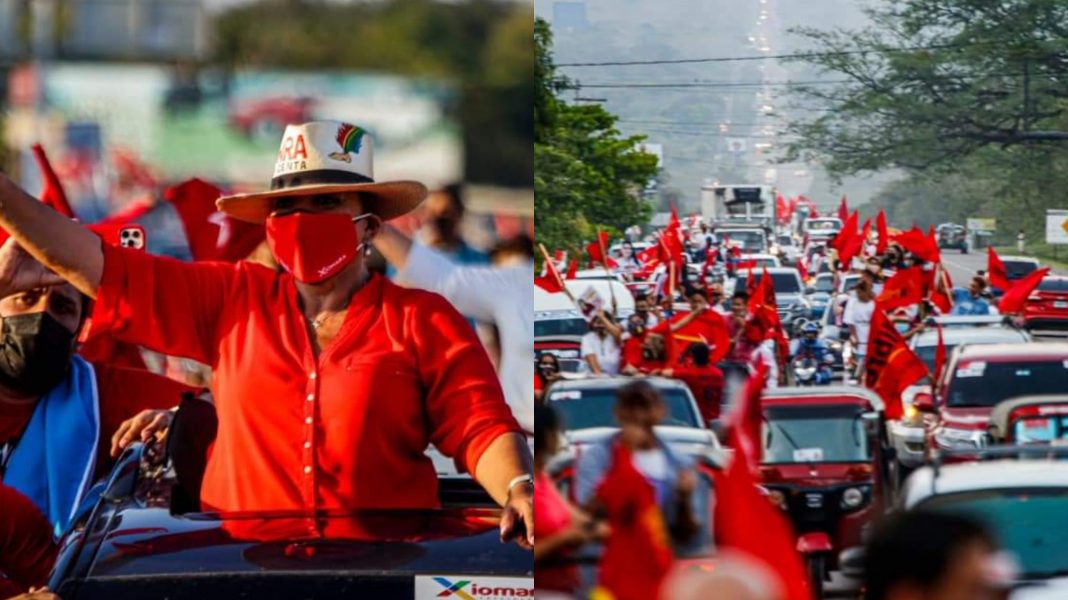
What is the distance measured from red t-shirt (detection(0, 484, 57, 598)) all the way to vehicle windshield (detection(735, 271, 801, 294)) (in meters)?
1.49

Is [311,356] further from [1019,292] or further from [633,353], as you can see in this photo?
[1019,292]

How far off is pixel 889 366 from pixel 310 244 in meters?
1.09

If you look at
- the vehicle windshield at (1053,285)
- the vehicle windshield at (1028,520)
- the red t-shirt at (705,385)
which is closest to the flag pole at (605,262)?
the red t-shirt at (705,385)

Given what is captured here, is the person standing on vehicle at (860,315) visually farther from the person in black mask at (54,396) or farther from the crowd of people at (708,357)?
the person in black mask at (54,396)

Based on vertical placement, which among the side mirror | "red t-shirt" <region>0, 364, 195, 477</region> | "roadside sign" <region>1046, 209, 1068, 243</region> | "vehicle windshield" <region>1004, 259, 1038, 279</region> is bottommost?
"red t-shirt" <region>0, 364, 195, 477</region>

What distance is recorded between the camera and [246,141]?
23188mm

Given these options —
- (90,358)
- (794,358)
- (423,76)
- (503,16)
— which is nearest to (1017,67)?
(794,358)

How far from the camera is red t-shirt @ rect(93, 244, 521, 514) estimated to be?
12.7 feet

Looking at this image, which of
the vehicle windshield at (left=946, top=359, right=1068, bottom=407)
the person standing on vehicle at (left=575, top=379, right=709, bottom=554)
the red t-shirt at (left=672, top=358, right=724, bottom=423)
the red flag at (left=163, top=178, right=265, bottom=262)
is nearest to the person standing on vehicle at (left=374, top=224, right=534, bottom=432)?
the red flag at (left=163, top=178, right=265, bottom=262)

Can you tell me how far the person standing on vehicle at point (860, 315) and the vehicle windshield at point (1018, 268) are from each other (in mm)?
299

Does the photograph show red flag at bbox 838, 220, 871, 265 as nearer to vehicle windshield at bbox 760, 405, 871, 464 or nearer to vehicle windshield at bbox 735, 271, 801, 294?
vehicle windshield at bbox 735, 271, 801, 294

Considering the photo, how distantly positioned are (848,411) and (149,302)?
1.30 meters

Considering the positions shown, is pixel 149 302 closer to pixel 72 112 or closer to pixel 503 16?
pixel 503 16

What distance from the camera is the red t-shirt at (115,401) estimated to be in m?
5.11
